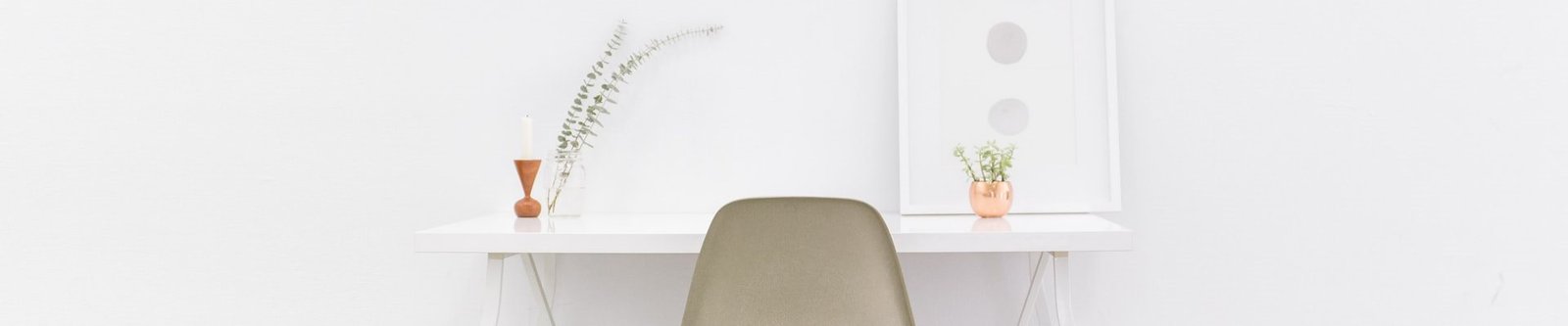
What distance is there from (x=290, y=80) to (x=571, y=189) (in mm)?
771

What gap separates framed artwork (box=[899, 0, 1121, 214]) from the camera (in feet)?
6.29

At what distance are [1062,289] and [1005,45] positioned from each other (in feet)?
1.89

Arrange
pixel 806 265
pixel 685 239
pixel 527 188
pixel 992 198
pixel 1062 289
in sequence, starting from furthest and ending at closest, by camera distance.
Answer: pixel 527 188, pixel 992 198, pixel 1062 289, pixel 685 239, pixel 806 265

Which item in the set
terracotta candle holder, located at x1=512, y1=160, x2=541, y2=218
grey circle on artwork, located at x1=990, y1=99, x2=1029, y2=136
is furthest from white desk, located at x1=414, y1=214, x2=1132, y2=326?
grey circle on artwork, located at x1=990, y1=99, x2=1029, y2=136

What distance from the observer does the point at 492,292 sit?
5.52ft

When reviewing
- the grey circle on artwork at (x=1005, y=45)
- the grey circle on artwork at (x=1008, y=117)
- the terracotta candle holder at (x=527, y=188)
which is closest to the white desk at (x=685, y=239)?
the terracotta candle holder at (x=527, y=188)

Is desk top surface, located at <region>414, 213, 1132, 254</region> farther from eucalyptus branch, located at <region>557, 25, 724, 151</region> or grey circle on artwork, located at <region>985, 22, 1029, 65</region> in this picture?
grey circle on artwork, located at <region>985, 22, 1029, 65</region>

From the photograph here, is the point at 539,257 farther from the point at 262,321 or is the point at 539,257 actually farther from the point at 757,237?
the point at 757,237

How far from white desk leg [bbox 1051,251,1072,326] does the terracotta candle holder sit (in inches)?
42.0

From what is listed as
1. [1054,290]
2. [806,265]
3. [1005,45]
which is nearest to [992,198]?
[1054,290]

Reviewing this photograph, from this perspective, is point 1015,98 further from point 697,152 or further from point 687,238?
point 687,238

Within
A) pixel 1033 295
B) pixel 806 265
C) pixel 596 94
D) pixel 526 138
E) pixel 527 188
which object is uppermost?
pixel 596 94

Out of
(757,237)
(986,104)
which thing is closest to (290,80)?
(757,237)

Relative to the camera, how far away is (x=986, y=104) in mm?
1935
